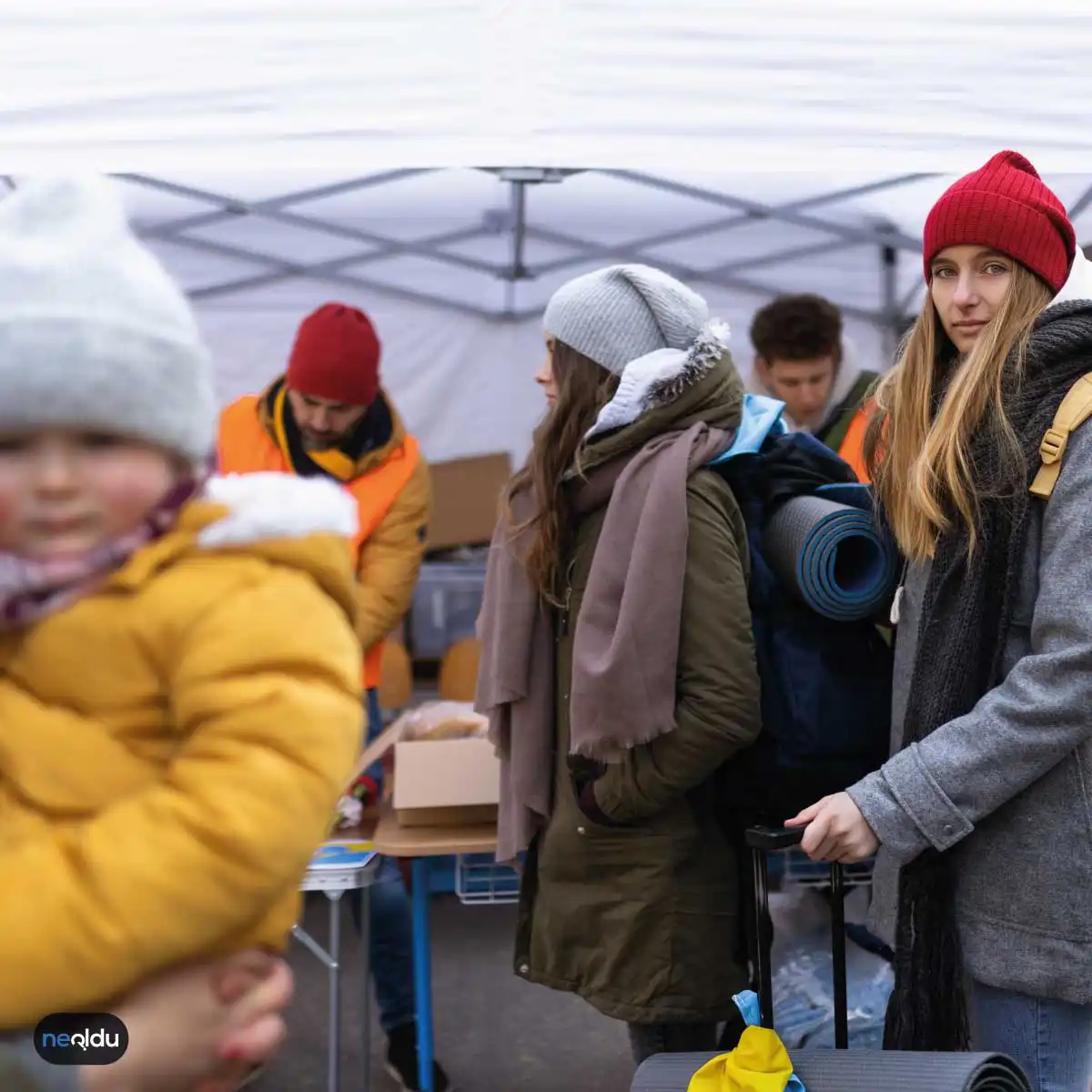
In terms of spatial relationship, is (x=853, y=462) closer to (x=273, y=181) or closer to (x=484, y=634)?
(x=484, y=634)

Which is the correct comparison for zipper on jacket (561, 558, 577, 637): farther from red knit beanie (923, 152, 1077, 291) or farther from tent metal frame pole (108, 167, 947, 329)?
tent metal frame pole (108, 167, 947, 329)

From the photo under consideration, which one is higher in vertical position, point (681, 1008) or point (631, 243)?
point (631, 243)

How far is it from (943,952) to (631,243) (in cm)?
350

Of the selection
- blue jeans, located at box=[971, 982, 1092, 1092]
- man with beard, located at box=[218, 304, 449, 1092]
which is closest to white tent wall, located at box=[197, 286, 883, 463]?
man with beard, located at box=[218, 304, 449, 1092]

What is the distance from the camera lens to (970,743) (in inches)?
61.7

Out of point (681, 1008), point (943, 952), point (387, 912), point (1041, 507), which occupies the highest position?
point (1041, 507)

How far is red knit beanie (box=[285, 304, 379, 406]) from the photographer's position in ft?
11.3

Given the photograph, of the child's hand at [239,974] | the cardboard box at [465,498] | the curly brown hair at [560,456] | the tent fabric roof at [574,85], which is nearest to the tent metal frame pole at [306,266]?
the cardboard box at [465,498]

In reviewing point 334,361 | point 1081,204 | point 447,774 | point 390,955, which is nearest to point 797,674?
point 447,774

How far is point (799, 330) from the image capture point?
3.57 metres

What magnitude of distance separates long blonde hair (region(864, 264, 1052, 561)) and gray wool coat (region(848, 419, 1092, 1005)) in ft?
0.31

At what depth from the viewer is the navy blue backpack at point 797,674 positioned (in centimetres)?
199

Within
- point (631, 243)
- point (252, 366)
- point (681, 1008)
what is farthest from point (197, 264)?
point (681, 1008)

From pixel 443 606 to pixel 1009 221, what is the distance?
143 inches
